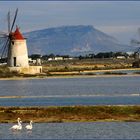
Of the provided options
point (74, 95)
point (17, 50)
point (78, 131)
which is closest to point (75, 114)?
point (78, 131)

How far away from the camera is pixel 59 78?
405 feet

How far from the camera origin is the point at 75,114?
1654 inches

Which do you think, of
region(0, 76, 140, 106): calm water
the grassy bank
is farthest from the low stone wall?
the grassy bank

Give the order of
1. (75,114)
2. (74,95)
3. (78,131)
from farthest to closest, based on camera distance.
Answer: (74,95) < (75,114) < (78,131)

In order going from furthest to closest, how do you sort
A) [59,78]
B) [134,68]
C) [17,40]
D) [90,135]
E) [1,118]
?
[134,68] → [59,78] → [17,40] → [1,118] → [90,135]

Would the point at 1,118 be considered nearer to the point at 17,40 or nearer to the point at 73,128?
the point at 73,128

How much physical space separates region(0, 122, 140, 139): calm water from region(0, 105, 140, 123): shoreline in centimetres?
149

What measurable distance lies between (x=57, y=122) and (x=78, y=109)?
4.03 meters

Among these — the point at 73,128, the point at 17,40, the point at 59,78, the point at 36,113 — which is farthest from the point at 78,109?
the point at 59,78

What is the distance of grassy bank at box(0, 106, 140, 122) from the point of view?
40250mm

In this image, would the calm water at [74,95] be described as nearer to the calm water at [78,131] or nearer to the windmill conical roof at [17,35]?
the calm water at [78,131]

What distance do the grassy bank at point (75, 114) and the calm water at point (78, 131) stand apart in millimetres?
1816

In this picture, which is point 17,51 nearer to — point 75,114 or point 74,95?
point 74,95

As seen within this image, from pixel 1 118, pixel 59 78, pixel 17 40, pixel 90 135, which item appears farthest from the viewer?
pixel 59 78
